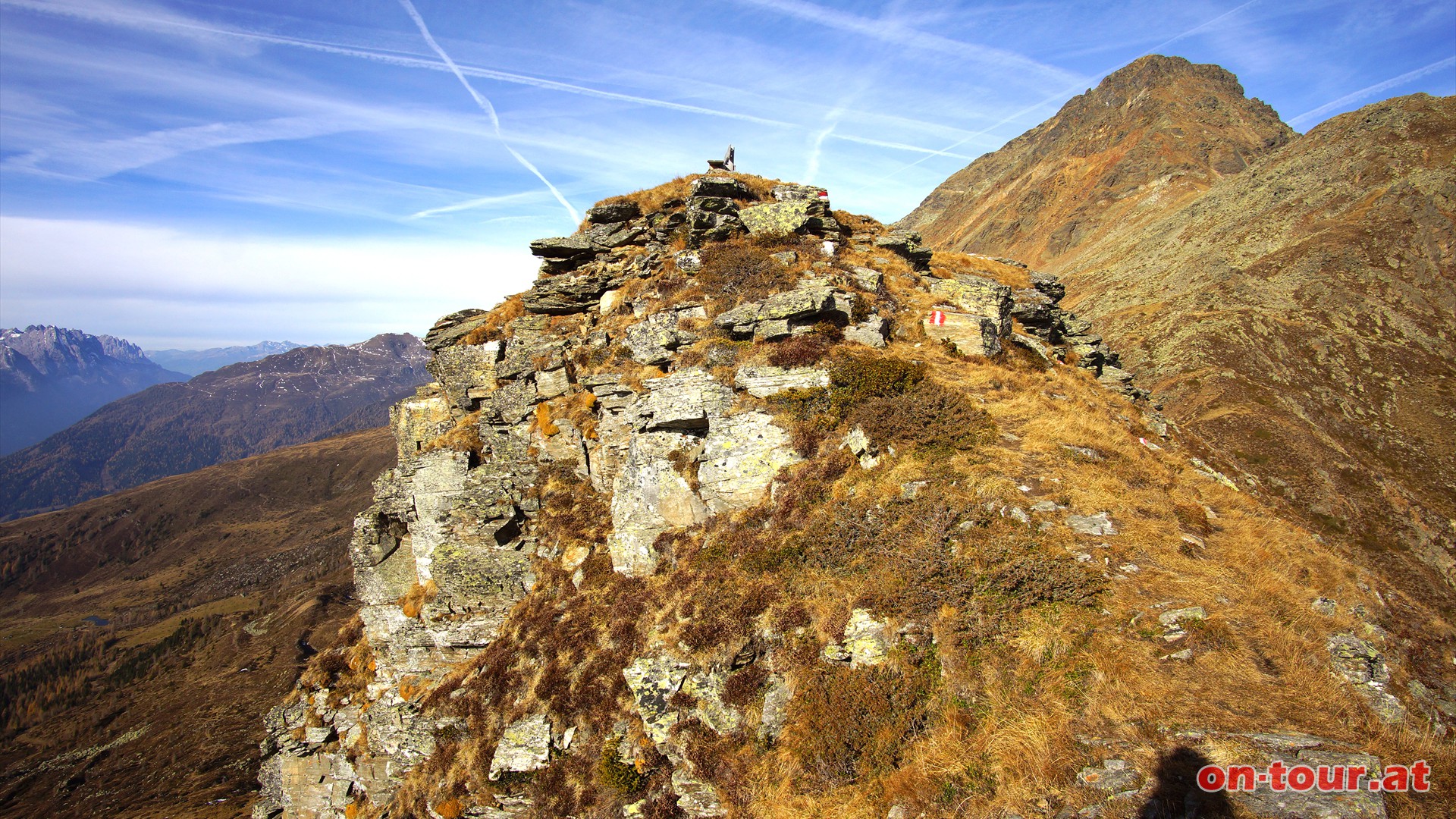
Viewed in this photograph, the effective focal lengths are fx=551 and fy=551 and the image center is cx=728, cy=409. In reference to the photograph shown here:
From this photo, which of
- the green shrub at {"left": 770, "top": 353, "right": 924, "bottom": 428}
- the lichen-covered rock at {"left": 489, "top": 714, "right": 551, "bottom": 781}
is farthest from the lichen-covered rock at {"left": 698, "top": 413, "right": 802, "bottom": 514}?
the lichen-covered rock at {"left": 489, "top": 714, "right": 551, "bottom": 781}

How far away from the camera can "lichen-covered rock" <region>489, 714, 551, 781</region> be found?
47.6ft

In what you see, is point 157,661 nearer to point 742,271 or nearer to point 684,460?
point 684,460

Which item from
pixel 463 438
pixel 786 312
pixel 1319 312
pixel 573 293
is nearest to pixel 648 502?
pixel 786 312

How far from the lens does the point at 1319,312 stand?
62.2m

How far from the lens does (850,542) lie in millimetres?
12953

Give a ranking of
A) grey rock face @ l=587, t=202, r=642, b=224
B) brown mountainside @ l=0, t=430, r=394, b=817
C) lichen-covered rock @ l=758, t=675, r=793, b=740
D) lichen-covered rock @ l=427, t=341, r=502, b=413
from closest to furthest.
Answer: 1. lichen-covered rock @ l=758, t=675, r=793, b=740
2. lichen-covered rock @ l=427, t=341, r=502, b=413
3. grey rock face @ l=587, t=202, r=642, b=224
4. brown mountainside @ l=0, t=430, r=394, b=817

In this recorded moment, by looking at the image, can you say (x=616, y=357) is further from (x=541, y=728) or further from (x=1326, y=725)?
(x=1326, y=725)

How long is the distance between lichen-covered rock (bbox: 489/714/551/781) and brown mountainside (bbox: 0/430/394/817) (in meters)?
63.8

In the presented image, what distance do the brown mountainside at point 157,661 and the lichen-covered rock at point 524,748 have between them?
63846 millimetres

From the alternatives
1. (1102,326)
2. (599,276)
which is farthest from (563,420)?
(1102,326)

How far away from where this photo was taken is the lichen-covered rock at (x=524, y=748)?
1452 centimetres

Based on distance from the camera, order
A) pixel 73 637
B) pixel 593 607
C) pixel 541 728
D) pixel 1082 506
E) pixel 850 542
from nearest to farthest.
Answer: pixel 1082 506, pixel 850 542, pixel 541 728, pixel 593 607, pixel 73 637

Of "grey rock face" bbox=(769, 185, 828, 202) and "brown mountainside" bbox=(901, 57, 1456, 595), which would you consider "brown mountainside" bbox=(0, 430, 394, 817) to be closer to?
"grey rock face" bbox=(769, 185, 828, 202)

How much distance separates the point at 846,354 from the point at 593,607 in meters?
11.1
